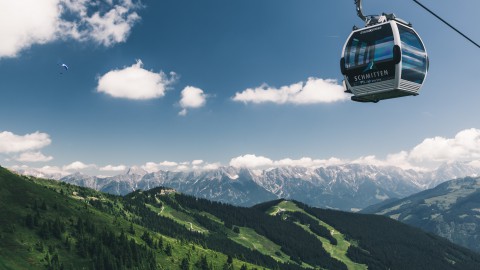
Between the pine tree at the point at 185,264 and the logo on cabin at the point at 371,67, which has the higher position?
the logo on cabin at the point at 371,67

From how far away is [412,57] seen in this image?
2194cm

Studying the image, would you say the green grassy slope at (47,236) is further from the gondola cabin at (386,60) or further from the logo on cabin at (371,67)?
the logo on cabin at (371,67)

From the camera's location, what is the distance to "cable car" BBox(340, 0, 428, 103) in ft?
70.1

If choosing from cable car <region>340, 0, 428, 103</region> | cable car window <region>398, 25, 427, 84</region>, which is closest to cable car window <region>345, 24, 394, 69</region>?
cable car <region>340, 0, 428, 103</region>

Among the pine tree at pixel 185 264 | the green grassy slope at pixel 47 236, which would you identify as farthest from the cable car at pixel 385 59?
the pine tree at pixel 185 264

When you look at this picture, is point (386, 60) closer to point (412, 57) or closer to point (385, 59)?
point (385, 59)

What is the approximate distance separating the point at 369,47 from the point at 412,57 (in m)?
2.27

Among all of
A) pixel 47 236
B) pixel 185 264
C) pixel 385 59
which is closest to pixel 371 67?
pixel 385 59

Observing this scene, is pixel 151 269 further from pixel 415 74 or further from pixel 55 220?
pixel 415 74

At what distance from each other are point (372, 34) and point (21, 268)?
13659cm

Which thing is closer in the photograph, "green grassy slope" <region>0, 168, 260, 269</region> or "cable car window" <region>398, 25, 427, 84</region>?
"cable car window" <region>398, 25, 427, 84</region>

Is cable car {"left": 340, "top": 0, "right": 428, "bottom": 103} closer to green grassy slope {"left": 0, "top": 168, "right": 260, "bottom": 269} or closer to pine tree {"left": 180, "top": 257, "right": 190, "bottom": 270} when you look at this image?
green grassy slope {"left": 0, "top": 168, "right": 260, "bottom": 269}

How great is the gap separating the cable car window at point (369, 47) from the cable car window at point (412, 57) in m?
0.70

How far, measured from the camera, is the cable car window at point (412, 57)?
2155cm
